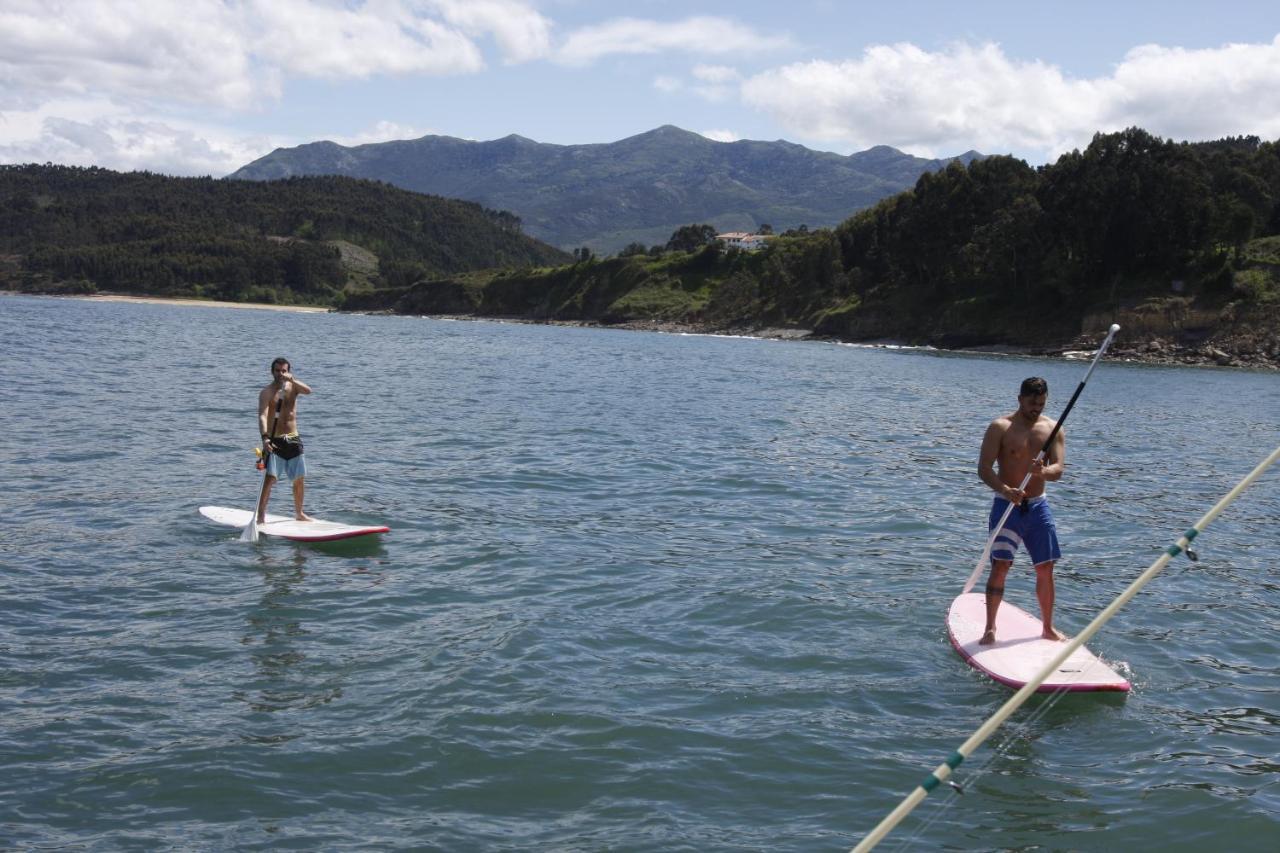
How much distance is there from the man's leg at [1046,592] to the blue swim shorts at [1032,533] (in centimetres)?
10

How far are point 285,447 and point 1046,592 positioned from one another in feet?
38.1

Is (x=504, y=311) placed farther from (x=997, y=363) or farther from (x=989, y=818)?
(x=989, y=818)

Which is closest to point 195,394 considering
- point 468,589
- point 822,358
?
point 468,589

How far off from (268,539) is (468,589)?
413cm

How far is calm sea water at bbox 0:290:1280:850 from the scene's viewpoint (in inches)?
311

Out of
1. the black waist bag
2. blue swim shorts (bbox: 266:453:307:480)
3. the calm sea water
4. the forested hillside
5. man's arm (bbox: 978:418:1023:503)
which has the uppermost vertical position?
the forested hillside

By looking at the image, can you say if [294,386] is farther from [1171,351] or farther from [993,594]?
[1171,351]

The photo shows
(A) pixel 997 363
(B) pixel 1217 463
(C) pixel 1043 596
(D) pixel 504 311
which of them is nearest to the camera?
(C) pixel 1043 596

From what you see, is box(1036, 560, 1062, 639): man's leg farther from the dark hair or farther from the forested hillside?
the forested hillside

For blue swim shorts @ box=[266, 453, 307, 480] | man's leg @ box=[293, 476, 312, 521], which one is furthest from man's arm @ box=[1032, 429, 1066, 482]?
blue swim shorts @ box=[266, 453, 307, 480]

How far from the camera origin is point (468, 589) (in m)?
13.4

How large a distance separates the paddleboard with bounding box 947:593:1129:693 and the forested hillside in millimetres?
82848

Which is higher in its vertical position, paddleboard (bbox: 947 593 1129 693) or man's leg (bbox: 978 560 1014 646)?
man's leg (bbox: 978 560 1014 646)

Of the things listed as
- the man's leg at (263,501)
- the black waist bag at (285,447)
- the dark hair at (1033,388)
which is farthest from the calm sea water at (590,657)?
the dark hair at (1033,388)
